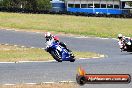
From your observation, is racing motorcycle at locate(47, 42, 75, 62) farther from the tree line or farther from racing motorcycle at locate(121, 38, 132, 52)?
the tree line

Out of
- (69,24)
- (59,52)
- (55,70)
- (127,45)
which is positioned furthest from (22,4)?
(55,70)

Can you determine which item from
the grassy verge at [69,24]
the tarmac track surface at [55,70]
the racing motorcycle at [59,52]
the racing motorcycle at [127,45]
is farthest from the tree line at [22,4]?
the racing motorcycle at [59,52]

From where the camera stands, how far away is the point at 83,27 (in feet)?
151

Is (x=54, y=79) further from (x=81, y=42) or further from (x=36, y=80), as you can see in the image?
(x=81, y=42)

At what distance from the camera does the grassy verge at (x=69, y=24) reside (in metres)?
42.9

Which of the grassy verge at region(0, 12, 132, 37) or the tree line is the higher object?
the tree line

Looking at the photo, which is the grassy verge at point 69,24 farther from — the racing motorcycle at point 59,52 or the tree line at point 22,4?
the tree line at point 22,4

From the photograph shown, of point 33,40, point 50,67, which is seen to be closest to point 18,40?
point 33,40

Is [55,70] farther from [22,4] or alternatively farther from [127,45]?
[22,4]

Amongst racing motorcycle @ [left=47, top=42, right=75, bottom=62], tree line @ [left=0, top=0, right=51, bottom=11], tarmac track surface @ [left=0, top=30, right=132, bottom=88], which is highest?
tree line @ [left=0, top=0, right=51, bottom=11]

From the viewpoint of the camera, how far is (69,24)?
48375 mm

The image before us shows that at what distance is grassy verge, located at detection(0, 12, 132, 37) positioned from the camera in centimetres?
4291

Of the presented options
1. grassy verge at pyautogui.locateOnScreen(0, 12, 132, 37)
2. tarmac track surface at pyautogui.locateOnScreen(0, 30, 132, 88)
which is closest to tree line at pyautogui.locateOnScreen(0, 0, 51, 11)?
grassy verge at pyautogui.locateOnScreen(0, 12, 132, 37)

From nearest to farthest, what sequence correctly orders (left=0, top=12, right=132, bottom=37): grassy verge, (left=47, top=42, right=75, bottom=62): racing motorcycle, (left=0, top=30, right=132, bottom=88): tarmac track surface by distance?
(left=0, top=30, right=132, bottom=88): tarmac track surface < (left=47, top=42, right=75, bottom=62): racing motorcycle < (left=0, top=12, right=132, bottom=37): grassy verge
